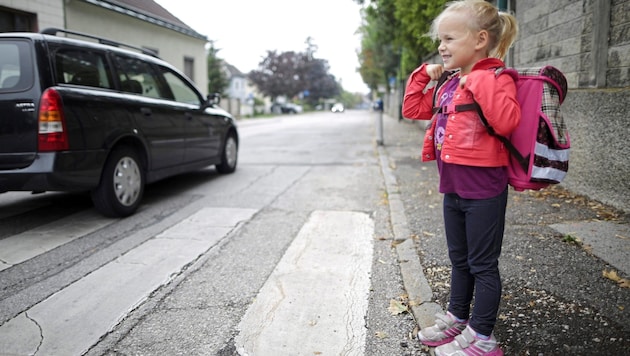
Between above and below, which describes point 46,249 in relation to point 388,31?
below

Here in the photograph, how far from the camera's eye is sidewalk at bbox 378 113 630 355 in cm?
250

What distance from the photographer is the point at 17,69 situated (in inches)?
169

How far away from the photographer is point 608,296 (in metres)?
2.89

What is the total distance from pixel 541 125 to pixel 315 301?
1805 millimetres

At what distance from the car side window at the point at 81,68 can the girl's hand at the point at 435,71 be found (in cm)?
368

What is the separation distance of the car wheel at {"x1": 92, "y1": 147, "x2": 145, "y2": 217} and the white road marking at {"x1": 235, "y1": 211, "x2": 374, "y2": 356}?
2.02 meters

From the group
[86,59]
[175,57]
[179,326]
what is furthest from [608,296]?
[175,57]

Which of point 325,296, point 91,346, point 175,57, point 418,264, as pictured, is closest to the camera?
point 91,346

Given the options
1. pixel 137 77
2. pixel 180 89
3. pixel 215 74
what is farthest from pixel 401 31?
pixel 215 74

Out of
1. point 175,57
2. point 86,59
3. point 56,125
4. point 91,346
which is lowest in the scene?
point 91,346

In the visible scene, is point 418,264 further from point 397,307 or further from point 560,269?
point 560,269

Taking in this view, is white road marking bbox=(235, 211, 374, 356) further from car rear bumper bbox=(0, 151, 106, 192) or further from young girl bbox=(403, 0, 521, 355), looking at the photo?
car rear bumper bbox=(0, 151, 106, 192)

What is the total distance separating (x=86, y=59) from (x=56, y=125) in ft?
3.40

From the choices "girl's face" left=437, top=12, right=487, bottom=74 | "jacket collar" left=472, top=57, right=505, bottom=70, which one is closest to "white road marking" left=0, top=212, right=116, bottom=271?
"girl's face" left=437, top=12, right=487, bottom=74
